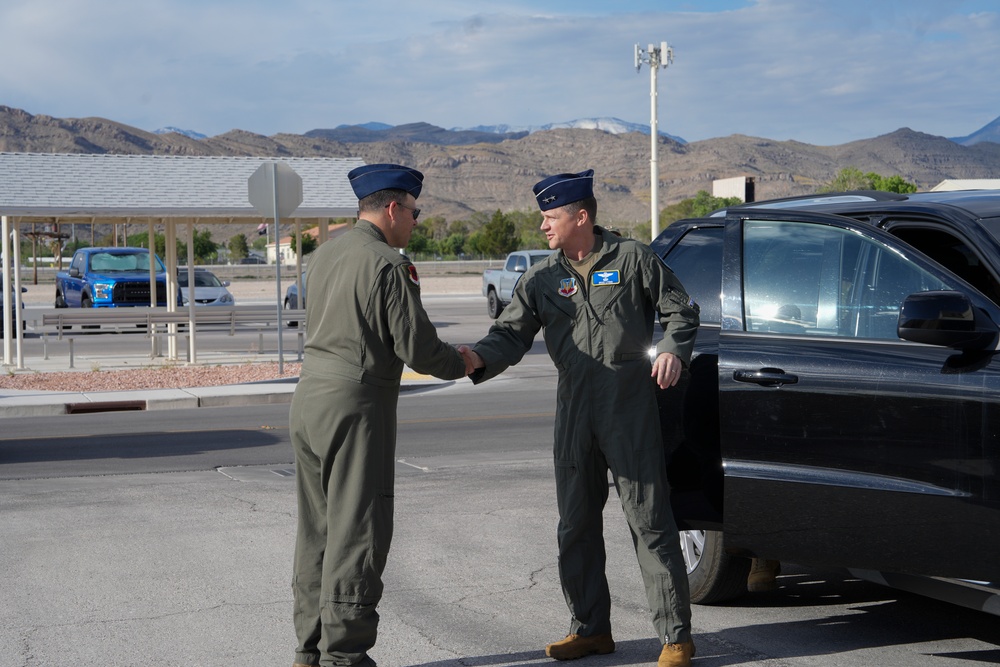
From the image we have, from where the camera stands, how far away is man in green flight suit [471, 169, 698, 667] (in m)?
4.77

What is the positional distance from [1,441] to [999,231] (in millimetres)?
10247

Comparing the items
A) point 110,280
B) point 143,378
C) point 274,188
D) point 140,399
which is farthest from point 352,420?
point 110,280

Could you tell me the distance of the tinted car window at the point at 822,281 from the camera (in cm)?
487

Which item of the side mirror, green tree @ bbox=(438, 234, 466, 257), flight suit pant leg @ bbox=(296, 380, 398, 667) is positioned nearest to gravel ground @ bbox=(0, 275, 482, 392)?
flight suit pant leg @ bbox=(296, 380, 398, 667)

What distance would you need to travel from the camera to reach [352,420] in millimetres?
4387

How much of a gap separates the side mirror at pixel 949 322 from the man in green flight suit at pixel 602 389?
34.4 inches

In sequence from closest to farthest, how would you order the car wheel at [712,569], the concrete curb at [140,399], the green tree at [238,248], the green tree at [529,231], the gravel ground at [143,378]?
the car wheel at [712,569] < the concrete curb at [140,399] < the gravel ground at [143,378] < the green tree at [529,231] < the green tree at [238,248]

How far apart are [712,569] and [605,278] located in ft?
5.25

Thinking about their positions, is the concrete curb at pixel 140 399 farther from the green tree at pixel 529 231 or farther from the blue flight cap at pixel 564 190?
the green tree at pixel 529 231

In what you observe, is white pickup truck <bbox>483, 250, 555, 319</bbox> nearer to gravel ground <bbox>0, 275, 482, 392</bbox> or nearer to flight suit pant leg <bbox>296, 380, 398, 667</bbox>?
gravel ground <bbox>0, 275, 482, 392</bbox>

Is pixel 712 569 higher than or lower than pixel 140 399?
higher

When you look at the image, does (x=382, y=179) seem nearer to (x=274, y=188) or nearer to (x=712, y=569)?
(x=712, y=569)

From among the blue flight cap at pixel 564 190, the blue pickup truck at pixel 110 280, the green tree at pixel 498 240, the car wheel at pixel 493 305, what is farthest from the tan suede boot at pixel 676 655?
the green tree at pixel 498 240

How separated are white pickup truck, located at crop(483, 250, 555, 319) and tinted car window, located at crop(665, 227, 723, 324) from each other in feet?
81.3
